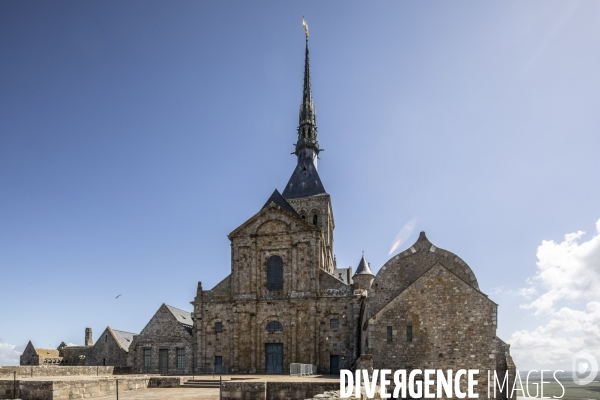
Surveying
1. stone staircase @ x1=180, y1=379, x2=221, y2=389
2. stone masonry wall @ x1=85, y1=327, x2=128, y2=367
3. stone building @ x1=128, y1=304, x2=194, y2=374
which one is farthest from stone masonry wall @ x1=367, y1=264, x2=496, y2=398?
→ stone masonry wall @ x1=85, y1=327, x2=128, y2=367

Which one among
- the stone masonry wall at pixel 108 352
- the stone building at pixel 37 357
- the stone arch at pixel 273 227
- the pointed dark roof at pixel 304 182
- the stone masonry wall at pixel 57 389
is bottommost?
the stone building at pixel 37 357

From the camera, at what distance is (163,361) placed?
34.3m

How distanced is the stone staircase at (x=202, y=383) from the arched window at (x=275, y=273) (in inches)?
408

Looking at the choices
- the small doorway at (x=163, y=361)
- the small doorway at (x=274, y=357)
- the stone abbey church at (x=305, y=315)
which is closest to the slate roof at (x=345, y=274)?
the stone abbey church at (x=305, y=315)

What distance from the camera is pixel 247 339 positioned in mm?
31938

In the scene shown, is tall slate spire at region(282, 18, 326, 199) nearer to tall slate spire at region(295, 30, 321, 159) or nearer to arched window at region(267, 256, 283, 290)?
tall slate spire at region(295, 30, 321, 159)

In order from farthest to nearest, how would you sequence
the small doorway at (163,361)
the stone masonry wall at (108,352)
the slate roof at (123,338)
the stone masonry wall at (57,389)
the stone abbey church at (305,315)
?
the slate roof at (123,338) → the stone masonry wall at (108,352) → the small doorway at (163,361) → the stone abbey church at (305,315) → the stone masonry wall at (57,389)

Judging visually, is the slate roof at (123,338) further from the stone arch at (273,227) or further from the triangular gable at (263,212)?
the stone arch at (273,227)

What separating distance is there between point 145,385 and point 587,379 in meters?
20.4

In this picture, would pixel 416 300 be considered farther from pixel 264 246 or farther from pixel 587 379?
pixel 264 246

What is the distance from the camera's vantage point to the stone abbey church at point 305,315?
75.8 ft

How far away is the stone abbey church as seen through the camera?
23.1 m

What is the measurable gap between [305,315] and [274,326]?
2411mm

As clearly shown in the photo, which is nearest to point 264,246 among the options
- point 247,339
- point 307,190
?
point 247,339
